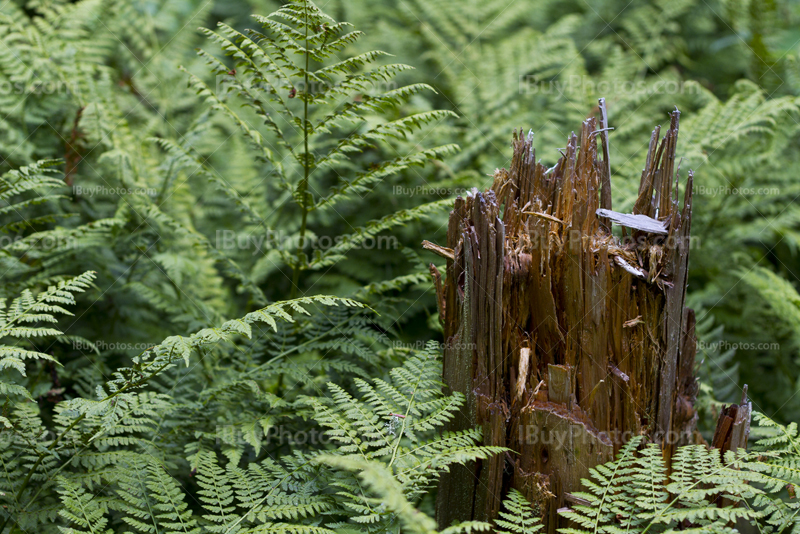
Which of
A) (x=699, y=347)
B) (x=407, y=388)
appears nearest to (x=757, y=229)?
(x=699, y=347)

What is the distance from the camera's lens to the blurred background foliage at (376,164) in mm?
3252

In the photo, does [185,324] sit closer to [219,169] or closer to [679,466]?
[219,169]

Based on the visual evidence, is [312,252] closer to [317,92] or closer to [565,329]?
[317,92]

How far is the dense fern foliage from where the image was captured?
2.04m

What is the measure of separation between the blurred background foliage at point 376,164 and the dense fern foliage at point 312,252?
3 cm

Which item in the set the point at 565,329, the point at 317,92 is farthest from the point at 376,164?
the point at 565,329

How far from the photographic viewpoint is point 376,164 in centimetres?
267

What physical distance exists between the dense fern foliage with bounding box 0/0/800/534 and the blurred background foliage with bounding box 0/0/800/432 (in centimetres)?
3

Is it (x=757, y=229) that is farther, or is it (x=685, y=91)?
(x=685, y=91)

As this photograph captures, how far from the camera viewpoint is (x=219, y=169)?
15.3 ft

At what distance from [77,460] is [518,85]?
13.4ft

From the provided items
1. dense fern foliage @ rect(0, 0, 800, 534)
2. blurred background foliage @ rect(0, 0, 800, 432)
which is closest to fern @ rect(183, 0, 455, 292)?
dense fern foliage @ rect(0, 0, 800, 534)

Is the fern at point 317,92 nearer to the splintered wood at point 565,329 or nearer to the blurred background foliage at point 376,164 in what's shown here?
the blurred background foliage at point 376,164

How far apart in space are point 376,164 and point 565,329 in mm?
1174
